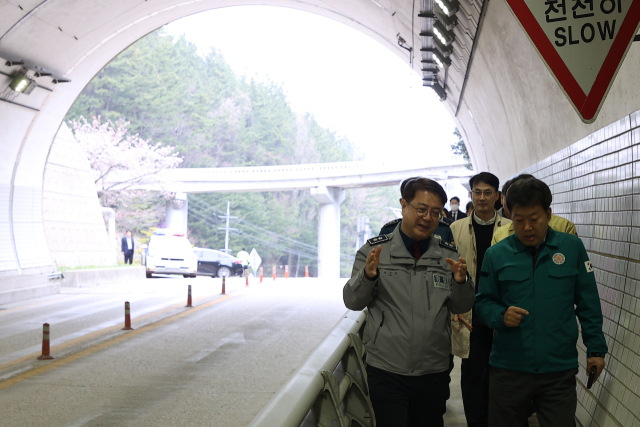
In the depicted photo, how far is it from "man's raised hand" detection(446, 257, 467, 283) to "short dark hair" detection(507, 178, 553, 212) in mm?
425

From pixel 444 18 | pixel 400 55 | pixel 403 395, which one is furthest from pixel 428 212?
pixel 400 55

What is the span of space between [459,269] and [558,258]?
54cm

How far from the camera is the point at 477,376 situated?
17.8ft

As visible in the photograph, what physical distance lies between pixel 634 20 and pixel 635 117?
1673mm

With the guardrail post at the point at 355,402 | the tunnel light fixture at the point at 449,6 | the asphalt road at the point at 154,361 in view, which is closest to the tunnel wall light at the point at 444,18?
the tunnel light fixture at the point at 449,6

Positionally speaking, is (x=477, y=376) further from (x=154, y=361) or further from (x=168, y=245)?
(x=168, y=245)

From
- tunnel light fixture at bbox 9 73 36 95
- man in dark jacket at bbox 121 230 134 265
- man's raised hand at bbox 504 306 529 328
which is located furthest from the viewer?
man in dark jacket at bbox 121 230 134 265

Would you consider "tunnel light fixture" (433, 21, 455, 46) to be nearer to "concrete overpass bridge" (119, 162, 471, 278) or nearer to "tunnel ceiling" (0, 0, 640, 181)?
"tunnel ceiling" (0, 0, 640, 181)

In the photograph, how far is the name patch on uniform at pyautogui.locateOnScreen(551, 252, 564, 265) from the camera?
3756mm

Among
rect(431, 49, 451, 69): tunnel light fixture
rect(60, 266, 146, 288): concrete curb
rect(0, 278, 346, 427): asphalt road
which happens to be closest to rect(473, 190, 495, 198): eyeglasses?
rect(0, 278, 346, 427): asphalt road

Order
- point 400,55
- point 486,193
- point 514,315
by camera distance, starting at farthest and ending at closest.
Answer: point 400,55 < point 486,193 < point 514,315

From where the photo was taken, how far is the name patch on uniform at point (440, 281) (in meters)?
3.96

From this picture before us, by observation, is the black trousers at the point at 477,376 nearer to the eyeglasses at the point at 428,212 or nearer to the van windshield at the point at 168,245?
the eyeglasses at the point at 428,212

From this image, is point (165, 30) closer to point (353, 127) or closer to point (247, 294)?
point (353, 127)
